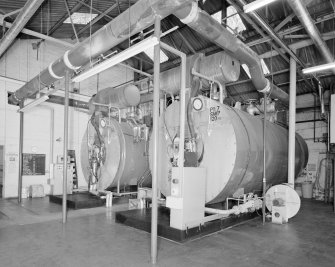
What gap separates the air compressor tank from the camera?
4953mm

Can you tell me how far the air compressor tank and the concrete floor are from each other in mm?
885

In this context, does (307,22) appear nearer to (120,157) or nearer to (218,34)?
(218,34)

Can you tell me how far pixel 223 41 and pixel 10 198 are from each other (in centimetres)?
805

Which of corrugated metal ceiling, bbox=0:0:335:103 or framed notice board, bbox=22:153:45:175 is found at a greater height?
corrugated metal ceiling, bbox=0:0:335:103

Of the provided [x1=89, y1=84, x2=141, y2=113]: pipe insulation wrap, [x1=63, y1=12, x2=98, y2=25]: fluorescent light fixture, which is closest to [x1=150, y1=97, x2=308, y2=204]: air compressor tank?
[x1=89, y1=84, x2=141, y2=113]: pipe insulation wrap

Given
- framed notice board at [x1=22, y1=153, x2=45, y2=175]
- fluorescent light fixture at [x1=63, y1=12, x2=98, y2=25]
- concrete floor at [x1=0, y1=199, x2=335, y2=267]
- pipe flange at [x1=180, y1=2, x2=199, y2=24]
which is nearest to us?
concrete floor at [x1=0, y1=199, x2=335, y2=267]

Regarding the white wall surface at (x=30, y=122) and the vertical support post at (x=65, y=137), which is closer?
the vertical support post at (x=65, y=137)

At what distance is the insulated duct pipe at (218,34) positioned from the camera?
4.11 metres

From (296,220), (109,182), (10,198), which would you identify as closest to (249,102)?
(296,220)

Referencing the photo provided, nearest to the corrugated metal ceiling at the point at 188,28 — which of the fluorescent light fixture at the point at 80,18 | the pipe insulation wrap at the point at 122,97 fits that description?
the fluorescent light fixture at the point at 80,18

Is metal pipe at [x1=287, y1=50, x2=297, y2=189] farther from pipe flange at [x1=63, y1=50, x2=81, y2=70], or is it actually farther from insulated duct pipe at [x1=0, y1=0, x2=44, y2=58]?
insulated duct pipe at [x1=0, y1=0, x2=44, y2=58]

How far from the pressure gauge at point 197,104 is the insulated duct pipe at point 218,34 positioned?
3.55ft

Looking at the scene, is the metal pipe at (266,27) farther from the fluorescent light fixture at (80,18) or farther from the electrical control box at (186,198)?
the fluorescent light fixture at (80,18)

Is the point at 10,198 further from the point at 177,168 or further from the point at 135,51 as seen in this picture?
the point at 135,51
